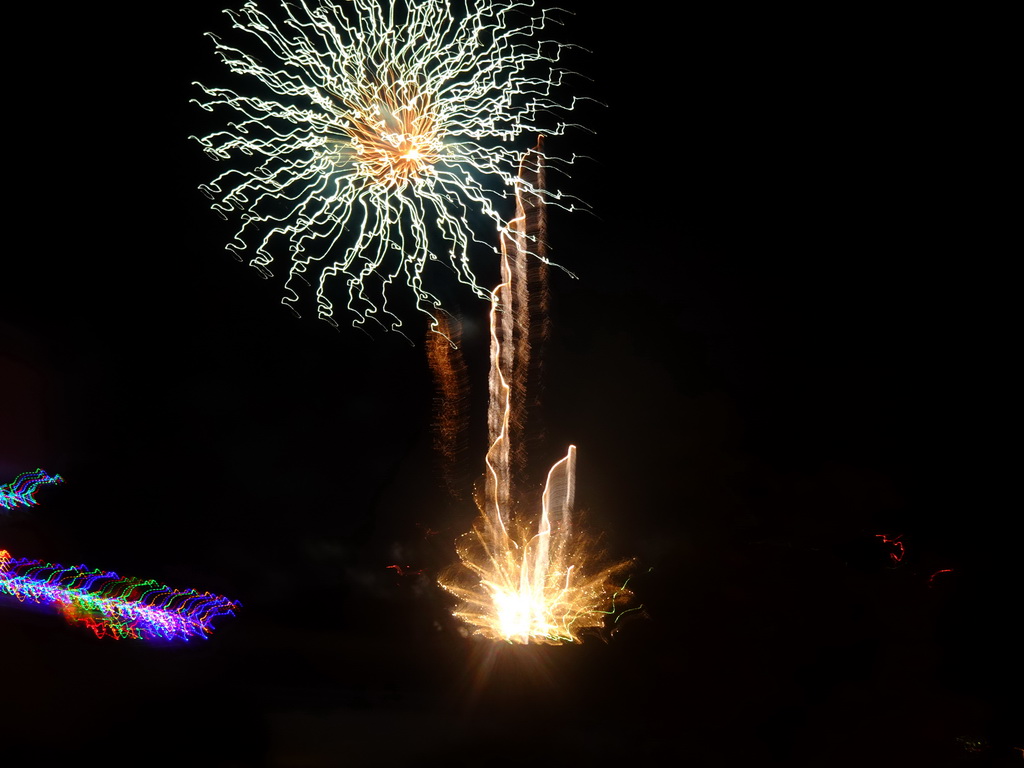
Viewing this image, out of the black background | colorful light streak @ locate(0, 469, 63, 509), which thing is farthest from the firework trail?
colorful light streak @ locate(0, 469, 63, 509)

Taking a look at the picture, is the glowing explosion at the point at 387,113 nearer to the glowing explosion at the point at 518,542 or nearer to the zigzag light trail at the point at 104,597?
the glowing explosion at the point at 518,542

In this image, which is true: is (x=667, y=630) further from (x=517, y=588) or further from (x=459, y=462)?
(x=459, y=462)

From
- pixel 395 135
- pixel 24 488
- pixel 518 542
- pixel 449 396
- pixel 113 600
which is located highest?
pixel 395 135

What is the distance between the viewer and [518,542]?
25.1 feet

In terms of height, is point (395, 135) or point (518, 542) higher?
point (395, 135)

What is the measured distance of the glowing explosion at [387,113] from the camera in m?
4.79

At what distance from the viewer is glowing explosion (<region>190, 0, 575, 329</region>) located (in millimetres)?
4785

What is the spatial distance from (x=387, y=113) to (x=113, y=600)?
563 cm

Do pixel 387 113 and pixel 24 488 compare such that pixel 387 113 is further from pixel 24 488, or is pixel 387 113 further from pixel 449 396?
pixel 24 488

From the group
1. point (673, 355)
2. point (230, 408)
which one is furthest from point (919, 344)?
point (230, 408)

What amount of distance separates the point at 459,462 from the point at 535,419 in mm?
1056

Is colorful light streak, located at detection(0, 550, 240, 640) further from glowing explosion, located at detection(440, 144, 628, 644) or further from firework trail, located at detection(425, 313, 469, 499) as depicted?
firework trail, located at detection(425, 313, 469, 499)

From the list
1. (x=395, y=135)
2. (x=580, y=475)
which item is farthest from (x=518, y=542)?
(x=395, y=135)

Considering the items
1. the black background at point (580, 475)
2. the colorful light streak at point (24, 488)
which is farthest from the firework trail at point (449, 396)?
the colorful light streak at point (24, 488)
